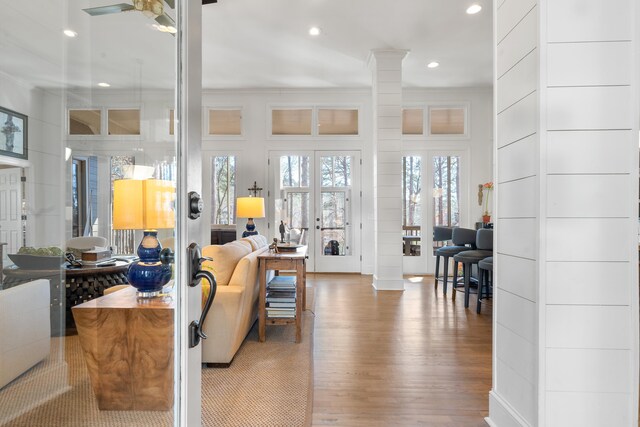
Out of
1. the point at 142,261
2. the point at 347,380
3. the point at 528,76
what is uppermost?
the point at 528,76

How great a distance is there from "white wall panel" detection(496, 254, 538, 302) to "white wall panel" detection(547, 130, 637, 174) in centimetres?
41

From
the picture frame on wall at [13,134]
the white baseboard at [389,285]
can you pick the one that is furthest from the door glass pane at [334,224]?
the picture frame on wall at [13,134]

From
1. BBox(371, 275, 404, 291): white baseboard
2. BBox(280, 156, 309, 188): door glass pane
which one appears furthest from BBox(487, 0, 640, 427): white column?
BBox(280, 156, 309, 188): door glass pane

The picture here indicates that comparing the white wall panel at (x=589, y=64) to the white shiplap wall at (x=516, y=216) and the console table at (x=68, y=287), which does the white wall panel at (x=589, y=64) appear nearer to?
the white shiplap wall at (x=516, y=216)

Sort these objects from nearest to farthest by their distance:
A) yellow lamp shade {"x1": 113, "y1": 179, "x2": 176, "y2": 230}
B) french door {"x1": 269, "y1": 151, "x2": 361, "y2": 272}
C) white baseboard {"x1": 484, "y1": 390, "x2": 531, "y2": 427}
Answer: yellow lamp shade {"x1": 113, "y1": 179, "x2": 176, "y2": 230}, white baseboard {"x1": 484, "y1": 390, "x2": 531, "y2": 427}, french door {"x1": 269, "y1": 151, "x2": 361, "y2": 272}

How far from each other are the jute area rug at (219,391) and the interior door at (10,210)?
0.27 m

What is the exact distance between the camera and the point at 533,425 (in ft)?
4.69

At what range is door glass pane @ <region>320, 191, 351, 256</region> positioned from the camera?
6480 millimetres

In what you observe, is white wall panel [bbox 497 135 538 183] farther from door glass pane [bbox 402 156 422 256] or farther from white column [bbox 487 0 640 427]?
door glass pane [bbox 402 156 422 256]

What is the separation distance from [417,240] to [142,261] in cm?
613

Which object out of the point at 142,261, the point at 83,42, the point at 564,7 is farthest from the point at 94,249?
the point at 564,7

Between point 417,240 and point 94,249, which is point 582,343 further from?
point 417,240

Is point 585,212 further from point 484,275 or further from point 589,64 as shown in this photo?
point 484,275

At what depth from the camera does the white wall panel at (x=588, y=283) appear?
4.33ft
